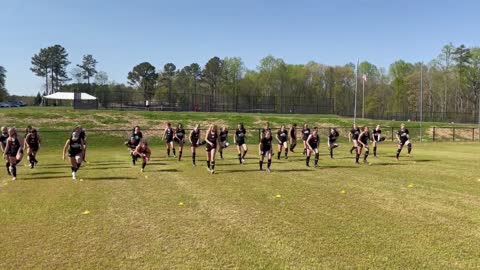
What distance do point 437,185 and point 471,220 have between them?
16.2 feet

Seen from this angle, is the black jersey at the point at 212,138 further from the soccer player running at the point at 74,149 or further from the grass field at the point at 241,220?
the soccer player running at the point at 74,149

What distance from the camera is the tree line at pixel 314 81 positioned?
9288 cm

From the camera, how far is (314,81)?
107m

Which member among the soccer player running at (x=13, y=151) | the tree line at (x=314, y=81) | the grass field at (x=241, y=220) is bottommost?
Result: the grass field at (x=241, y=220)

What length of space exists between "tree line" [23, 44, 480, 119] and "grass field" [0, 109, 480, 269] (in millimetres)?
71836

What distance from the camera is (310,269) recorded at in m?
6.13

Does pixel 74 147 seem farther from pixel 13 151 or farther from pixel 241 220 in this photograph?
pixel 241 220

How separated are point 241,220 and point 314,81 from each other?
101m

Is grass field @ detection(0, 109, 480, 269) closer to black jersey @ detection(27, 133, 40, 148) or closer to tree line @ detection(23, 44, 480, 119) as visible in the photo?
black jersey @ detection(27, 133, 40, 148)

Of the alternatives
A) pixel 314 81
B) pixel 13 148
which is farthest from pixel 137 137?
pixel 314 81

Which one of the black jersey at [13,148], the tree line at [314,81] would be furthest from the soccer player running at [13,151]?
the tree line at [314,81]

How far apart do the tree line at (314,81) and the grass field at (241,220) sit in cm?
7184

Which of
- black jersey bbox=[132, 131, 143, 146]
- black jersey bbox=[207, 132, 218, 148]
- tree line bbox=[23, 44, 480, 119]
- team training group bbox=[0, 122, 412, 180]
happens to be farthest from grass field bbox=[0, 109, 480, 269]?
tree line bbox=[23, 44, 480, 119]

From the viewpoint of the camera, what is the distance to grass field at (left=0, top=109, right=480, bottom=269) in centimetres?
660
